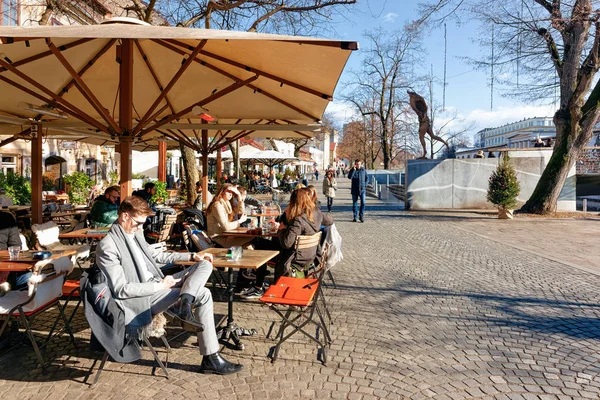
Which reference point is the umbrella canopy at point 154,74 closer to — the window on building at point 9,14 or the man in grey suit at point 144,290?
the man in grey suit at point 144,290

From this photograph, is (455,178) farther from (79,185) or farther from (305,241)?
(305,241)

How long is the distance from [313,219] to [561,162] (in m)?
13.9

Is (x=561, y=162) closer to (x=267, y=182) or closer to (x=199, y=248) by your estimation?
(x=199, y=248)

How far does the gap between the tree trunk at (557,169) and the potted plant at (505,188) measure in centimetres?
176

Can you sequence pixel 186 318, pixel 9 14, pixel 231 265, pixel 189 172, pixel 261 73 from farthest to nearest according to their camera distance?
pixel 9 14 → pixel 189 172 → pixel 261 73 → pixel 231 265 → pixel 186 318

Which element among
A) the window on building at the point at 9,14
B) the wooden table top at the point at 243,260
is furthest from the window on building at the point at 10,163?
the wooden table top at the point at 243,260

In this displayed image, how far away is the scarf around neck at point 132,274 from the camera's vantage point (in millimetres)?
3555

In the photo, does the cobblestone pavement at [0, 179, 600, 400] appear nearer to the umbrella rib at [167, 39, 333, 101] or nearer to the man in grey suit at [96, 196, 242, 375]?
the man in grey suit at [96, 196, 242, 375]

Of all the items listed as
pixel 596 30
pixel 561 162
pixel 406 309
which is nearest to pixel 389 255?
pixel 406 309

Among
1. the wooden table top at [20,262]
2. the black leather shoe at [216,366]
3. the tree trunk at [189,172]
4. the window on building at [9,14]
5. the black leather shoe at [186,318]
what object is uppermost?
the window on building at [9,14]

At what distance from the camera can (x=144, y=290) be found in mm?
3576

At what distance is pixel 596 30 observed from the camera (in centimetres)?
1501

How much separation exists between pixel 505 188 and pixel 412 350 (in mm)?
12552

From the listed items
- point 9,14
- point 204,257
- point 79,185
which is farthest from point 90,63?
point 9,14
